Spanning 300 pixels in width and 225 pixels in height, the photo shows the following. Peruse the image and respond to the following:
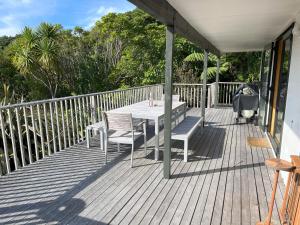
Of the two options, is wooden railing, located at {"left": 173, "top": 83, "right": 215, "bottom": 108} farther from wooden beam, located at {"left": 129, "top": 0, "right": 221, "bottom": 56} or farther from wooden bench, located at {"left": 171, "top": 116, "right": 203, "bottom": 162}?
wooden beam, located at {"left": 129, "top": 0, "right": 221, "bottom": 56}

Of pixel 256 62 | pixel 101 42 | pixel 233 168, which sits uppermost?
pixel 101 42

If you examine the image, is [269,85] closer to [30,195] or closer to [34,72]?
[30,195]

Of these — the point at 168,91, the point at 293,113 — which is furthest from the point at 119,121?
the point at 293,113

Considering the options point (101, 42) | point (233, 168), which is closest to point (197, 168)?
point (233, 168)

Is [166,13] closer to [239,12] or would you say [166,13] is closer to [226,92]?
[239,12]

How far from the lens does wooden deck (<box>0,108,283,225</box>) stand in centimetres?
229

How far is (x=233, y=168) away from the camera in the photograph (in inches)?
137

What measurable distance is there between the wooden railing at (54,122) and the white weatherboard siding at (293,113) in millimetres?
3329

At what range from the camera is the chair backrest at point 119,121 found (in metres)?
3.42

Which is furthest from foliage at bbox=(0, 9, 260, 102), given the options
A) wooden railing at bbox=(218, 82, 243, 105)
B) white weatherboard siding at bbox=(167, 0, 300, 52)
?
white weatherboard siding at bbox=(167, 0, 300, 52)

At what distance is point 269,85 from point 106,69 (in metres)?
8.89

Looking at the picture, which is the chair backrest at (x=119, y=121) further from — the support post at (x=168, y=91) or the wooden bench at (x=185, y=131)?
the wooden bench at (x=185, y=131)

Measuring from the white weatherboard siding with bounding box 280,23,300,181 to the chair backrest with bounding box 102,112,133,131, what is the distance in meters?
2.10

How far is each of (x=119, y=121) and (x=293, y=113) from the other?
7.59 ft
